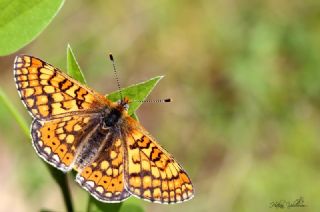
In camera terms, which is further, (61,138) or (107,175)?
(61,138)

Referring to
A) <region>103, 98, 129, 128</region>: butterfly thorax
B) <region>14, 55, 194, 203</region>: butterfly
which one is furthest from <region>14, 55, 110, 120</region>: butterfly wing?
<region>103, 98, 129, 128</region>: butterfly thorax

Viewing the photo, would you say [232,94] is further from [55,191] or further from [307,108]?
[55,191]

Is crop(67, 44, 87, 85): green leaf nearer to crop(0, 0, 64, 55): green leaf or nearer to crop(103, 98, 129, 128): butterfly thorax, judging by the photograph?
crop(0, 0, 64, 55): green leaf

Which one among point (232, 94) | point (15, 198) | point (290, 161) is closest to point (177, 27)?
point (232, 94)

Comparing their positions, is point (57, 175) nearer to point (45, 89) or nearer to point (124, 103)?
point (124, 103)

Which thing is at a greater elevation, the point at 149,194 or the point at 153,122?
the point at 153,122

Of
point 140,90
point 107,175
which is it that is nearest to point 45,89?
point 107,175

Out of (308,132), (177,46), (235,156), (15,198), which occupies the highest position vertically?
(177,46)
